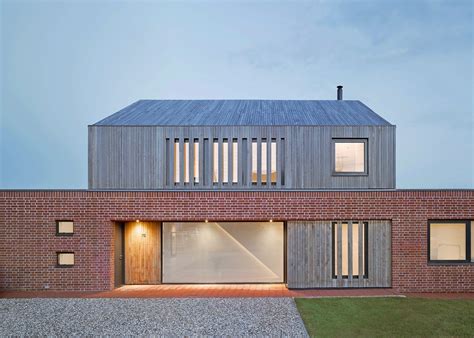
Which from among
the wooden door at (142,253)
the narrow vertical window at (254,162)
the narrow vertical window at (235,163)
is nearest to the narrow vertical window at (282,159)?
the narrow vertical window at (254,162)

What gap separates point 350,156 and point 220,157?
4.71 m

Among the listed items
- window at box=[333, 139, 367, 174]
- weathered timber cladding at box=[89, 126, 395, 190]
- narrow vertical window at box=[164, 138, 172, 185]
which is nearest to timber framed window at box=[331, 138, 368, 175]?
window at box=[333, 139, 367, 174]

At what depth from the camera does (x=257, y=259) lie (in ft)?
35.2

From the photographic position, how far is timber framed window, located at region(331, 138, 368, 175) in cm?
1195

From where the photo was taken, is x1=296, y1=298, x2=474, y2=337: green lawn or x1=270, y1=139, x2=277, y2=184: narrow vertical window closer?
x1=296, y1=298, x2=474, y2=337: green lawn

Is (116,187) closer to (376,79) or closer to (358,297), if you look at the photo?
(358,297)

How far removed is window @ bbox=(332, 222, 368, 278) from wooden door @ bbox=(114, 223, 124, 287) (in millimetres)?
6666

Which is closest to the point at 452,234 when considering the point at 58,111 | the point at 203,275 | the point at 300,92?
the point at 203,275

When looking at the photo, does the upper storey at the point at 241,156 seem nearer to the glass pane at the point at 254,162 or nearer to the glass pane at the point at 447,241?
the glass pane at the point at 254,162

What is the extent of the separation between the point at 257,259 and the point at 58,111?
4107 inches

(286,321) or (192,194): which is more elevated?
(192,194)

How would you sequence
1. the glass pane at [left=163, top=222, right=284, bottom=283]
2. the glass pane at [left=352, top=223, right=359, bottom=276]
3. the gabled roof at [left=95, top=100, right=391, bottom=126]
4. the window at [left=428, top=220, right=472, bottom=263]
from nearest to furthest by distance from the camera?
the window at [left=428, top=220, right=472, bottom=263]
the glass pane at [left=352, top=223, right=359, bottom=276]
the glass pane at [left=163, top=222, right=284, bottom=283]
the gabled roof at [left=95, top=100, right=391, bottom=126]

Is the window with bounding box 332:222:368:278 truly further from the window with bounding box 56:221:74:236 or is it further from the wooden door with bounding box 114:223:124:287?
the window with bounding box 56:221:74:236

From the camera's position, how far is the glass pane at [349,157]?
1198 cm
